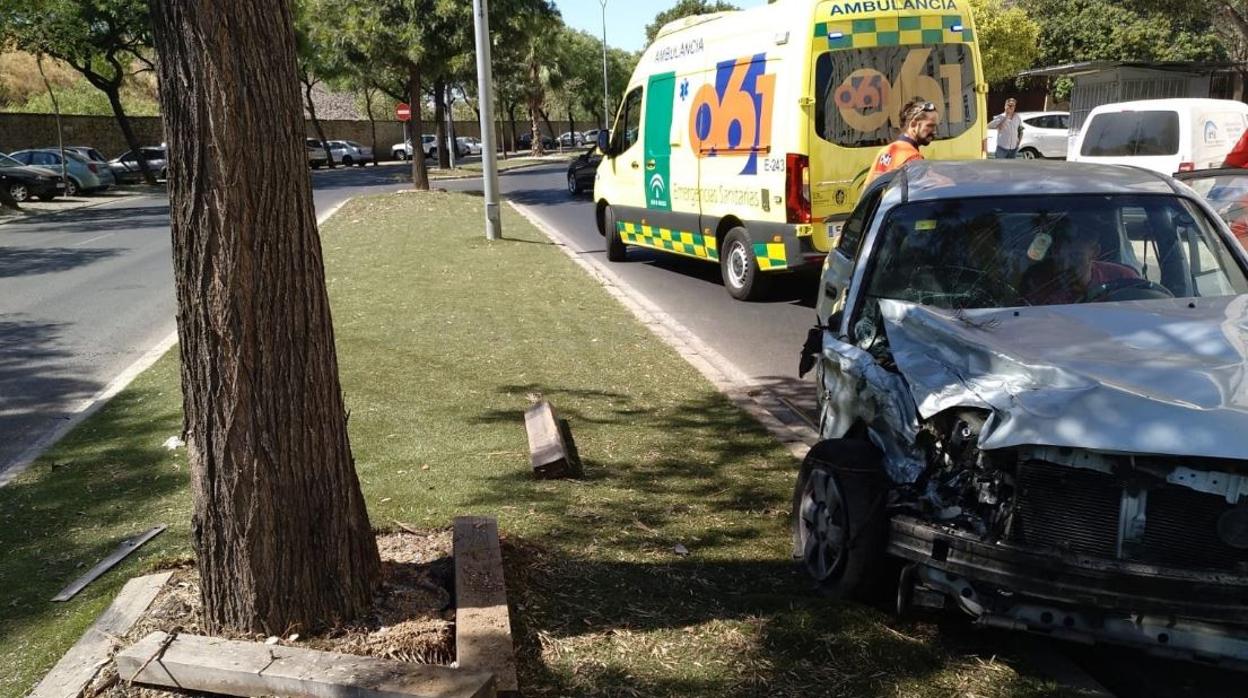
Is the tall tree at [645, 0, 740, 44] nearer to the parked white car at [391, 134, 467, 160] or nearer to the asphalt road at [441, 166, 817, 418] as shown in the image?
the parked white car at [391, 134, 467, 160]

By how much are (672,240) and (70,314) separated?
277 inches

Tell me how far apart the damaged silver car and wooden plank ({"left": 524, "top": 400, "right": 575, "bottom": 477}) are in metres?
1.37

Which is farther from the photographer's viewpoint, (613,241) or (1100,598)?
(613,241)

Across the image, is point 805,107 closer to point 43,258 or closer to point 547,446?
point 547,446

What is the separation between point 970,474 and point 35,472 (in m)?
5.14

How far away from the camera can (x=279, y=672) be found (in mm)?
3174

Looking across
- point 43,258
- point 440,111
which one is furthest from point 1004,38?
point 43,258

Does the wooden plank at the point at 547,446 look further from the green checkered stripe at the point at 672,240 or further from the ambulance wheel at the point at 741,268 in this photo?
the green checkered stripe at the point at 672,240

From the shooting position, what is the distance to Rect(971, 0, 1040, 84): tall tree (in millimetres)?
41969

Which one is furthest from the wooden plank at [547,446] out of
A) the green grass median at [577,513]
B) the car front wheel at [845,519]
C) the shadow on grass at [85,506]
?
the shadow on grass at [85,506]

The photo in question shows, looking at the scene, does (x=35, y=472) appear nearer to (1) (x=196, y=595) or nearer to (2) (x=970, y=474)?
(1) (x=196, y=595)

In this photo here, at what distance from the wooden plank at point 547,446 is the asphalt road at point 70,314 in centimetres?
318

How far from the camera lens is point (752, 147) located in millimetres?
10516

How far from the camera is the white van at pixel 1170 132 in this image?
14492 mm
